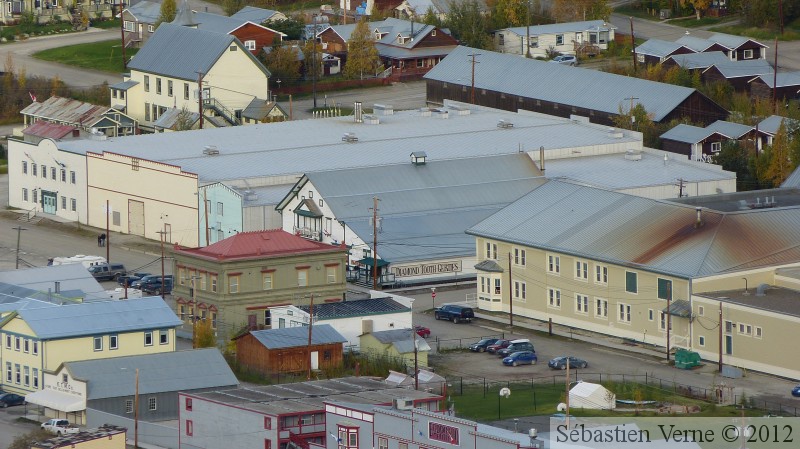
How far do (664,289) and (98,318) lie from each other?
827 inches

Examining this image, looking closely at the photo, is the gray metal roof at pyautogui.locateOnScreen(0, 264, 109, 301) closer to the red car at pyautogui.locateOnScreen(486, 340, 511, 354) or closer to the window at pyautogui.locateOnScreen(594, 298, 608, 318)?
the red car at pyautogui.locateOnScreen(486, 340, 511, 354)

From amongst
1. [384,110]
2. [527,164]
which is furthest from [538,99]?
[527,164]

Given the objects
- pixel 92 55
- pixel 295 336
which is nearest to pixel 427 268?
pixel 295 336

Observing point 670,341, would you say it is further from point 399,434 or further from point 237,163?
point 237,163

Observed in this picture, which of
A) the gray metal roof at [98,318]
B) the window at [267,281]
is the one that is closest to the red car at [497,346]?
Result: the window at [267,281]

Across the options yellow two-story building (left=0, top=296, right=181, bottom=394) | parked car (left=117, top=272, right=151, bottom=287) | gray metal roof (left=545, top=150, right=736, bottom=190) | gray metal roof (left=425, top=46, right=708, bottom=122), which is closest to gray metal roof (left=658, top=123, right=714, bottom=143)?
gray metal roof (left=425, top=46, right=708, bottom=122)

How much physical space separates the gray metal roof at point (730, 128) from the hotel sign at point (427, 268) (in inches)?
930

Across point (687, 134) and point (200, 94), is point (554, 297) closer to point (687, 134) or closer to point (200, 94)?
point (687, 134)

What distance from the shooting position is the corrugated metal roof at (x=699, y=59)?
138 metres

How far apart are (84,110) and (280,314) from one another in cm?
4374

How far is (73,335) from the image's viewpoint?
Answer: 8300 centimetres

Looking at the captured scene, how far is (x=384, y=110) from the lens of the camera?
413 ft

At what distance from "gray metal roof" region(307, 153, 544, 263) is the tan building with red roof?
26.0ft

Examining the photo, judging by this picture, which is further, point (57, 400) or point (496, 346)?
point (496, 346)
